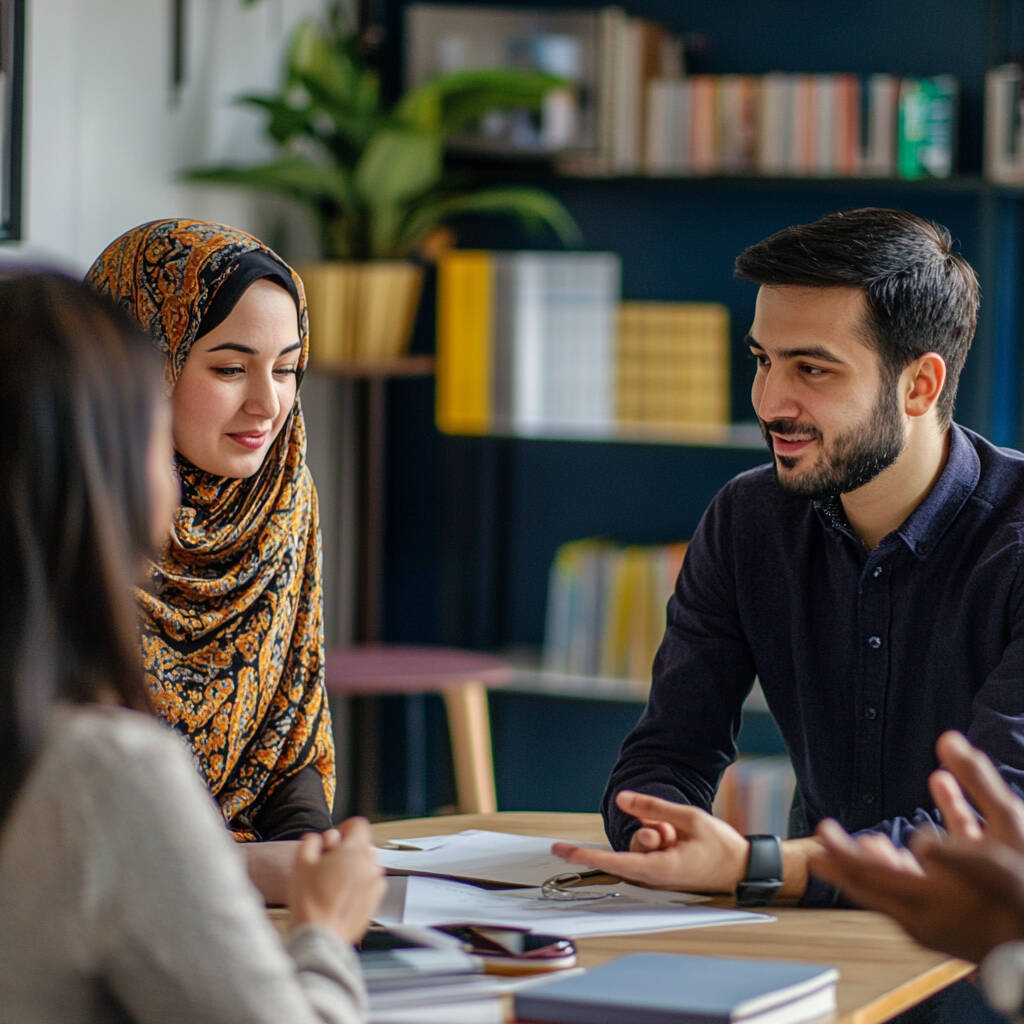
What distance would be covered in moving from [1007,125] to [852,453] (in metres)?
1.75

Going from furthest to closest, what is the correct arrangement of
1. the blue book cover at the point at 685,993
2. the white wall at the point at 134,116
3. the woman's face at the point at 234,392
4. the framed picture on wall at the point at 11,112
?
the white wall at the point at 134,116, the framed picture on wall at the point at 11,112, the woman's face at the point at 234,392, the blue book cover at the point at 685,993

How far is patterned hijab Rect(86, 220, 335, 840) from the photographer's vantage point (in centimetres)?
185

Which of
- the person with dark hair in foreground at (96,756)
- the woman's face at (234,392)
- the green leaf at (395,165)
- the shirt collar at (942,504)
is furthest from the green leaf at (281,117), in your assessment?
the person with dark hair in foreground at (96,756)

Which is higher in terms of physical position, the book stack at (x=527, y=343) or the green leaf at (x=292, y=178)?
→ the green leaf at (x=292, y=178)

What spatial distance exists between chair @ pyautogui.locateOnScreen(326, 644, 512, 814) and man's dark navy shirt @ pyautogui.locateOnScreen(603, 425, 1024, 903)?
4.34ft

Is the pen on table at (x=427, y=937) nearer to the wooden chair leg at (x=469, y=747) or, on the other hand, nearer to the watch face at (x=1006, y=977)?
the watch face at (x=1006, y=977)

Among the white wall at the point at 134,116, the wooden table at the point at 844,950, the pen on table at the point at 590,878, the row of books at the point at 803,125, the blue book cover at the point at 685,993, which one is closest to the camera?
the blue book cover at the point at 685,993

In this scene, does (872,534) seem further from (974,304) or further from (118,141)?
(118,141)

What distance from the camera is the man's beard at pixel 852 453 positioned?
183 cm

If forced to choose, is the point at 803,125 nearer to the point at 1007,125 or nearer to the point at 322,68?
the point at 1007,125

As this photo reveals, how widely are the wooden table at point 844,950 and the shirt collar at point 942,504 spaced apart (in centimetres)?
45

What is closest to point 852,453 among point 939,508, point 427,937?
point 939,508

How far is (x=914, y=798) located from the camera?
1791mm

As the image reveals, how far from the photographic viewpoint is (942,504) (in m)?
1.80
